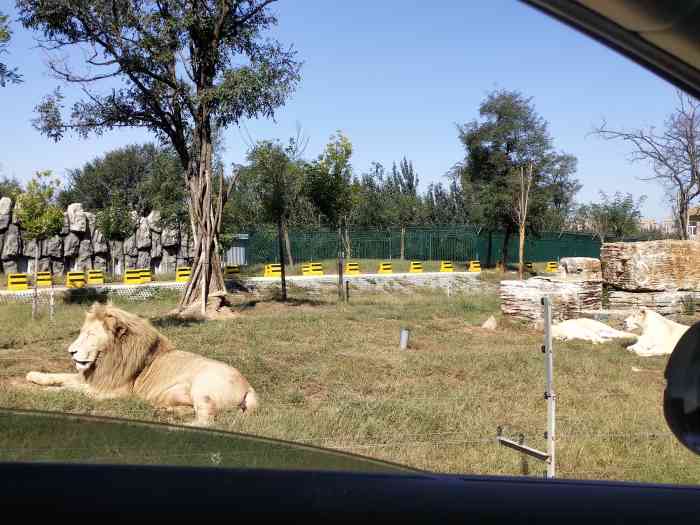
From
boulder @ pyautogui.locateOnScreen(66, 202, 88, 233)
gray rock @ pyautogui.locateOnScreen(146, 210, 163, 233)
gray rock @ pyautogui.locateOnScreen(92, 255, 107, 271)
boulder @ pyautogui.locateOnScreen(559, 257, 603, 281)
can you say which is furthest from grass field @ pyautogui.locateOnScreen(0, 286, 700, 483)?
gray rock @ pyautogui.locateOnScreen(146, 210, 163, 233)

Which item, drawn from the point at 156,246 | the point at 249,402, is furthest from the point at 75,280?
the point at 249,402

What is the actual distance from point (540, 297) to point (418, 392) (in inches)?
357

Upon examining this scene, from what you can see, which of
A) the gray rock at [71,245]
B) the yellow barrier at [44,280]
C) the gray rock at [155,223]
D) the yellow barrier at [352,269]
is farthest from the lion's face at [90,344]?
the gray rock at [155,223]

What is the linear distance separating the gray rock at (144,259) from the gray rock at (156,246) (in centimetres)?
24

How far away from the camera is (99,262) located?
3628 cm

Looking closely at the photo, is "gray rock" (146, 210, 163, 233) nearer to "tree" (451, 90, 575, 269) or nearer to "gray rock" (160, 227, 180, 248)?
"gray rock" (160, 227, 180, 248)

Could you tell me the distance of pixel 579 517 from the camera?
3.43ft

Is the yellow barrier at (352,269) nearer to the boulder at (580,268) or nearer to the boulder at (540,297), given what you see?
the boulder at (580,268)

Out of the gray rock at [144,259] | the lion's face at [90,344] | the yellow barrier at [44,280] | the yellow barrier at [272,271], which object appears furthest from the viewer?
the gray rock at [144,259]

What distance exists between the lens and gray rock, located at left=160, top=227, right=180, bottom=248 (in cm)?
3712

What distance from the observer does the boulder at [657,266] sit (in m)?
20.2

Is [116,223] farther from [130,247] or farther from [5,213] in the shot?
[5,213]

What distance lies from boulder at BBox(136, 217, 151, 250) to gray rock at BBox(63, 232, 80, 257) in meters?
2.70

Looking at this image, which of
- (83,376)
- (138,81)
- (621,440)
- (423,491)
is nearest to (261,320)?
(138,81)
